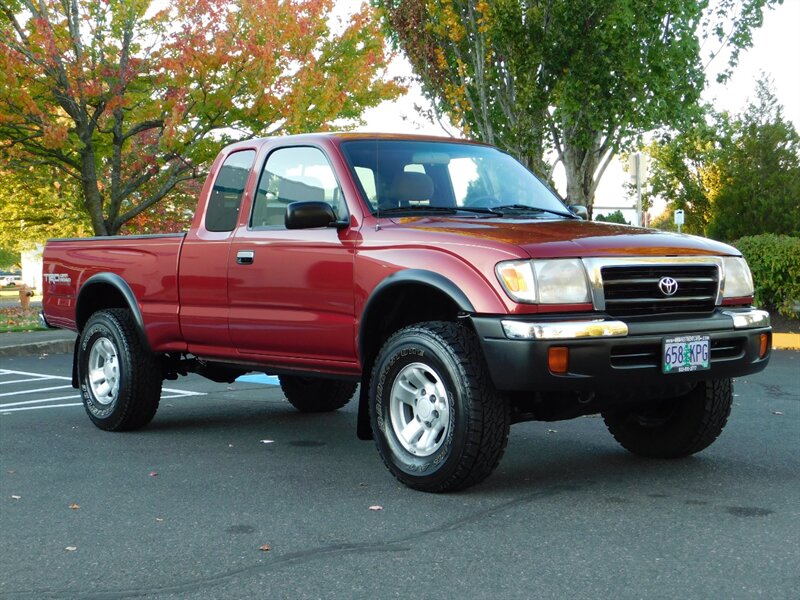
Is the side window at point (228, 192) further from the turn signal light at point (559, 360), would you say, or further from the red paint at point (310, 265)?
the turn signal light at point (559, 360)

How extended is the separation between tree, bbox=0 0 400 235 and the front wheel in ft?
44.4

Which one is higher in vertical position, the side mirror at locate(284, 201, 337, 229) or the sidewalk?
the side mirror at locate(284, 201, 337, 229)

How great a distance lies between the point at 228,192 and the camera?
7.37 metres

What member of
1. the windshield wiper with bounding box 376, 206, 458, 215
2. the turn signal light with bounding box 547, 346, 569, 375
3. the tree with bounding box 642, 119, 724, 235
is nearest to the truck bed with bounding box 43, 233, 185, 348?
the windshield wiper with bounding box 376, 206, 458, 215

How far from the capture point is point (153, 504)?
18.2 ft

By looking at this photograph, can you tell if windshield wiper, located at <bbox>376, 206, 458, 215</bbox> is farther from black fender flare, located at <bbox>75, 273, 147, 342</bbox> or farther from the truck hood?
black fender flare, located at <bbox>75, 273, 147, 342</bbox>

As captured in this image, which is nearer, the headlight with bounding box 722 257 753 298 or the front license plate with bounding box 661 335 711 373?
the front license plate with bounding box 661 335 711 373

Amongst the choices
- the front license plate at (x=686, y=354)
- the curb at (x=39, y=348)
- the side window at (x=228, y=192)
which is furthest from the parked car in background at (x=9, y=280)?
the front license plate at (x=686, y=354)

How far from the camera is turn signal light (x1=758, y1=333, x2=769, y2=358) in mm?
5945

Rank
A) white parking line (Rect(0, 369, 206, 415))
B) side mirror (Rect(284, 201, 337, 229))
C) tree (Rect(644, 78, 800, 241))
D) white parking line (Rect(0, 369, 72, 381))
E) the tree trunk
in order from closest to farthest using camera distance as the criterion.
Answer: side mirror (Rect(284, 201, 337, 229)), white parking line (Rect(0, 369, 206, 415)), white parking line (Rect(0, 369, 72, 381)), the tree trunk, tree (Rect(644, 78, 800, 241))

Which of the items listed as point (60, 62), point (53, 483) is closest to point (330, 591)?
point (53, 483)

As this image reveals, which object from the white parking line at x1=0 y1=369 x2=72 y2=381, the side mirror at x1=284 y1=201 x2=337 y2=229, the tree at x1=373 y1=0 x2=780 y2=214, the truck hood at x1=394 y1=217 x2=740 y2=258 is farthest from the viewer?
the tree at x1=373 y1=0 x2=780 y2=214

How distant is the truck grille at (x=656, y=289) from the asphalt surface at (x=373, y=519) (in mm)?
948

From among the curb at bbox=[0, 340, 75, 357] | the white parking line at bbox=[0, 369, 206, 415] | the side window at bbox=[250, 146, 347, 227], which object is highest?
the side window at bbox=[250, 146, 347, 227]
